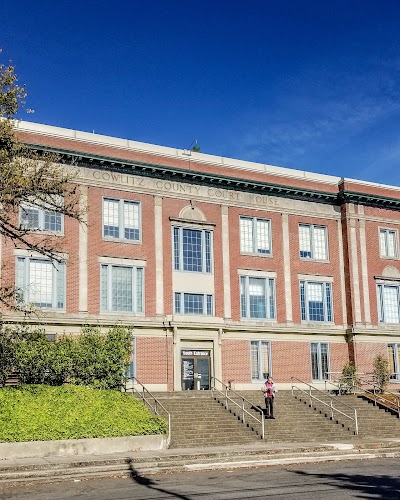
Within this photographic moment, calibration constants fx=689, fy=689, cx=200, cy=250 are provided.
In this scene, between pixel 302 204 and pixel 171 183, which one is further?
pixel 302 204

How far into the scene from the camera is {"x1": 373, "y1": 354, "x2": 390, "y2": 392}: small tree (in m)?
38.7

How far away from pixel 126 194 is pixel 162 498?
Answer: 22864 millimetres

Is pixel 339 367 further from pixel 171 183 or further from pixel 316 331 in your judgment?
pixel 171 183

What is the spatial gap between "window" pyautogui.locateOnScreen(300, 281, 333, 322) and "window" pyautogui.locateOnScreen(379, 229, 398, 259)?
15.2 feet

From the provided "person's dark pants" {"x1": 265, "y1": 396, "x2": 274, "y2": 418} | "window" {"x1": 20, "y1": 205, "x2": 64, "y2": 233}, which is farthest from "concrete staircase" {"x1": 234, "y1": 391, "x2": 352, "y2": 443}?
"window" {"x1": 20, "y1": 205, "x2": 64, "y2": 233}

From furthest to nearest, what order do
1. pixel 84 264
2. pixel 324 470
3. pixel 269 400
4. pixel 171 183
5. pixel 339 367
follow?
pixel 339 367 → pixel 171 183 → pixel 84 264 → pixel 269 400 → pixel 324 470

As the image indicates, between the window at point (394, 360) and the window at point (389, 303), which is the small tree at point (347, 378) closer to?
the window at point (394, 360)

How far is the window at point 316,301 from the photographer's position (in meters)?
40.3

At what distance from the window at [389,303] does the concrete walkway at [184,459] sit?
1585 centimetres

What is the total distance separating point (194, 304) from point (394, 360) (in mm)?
13612

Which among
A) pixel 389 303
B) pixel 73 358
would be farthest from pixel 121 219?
pixel 389 303

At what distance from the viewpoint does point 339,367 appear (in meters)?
40.3

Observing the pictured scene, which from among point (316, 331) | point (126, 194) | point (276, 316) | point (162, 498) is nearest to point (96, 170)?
point (126, 194)

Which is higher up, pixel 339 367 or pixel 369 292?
pixel 369 292
